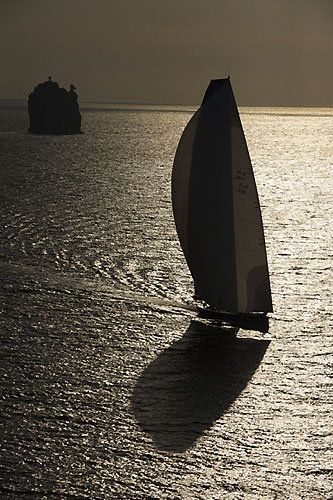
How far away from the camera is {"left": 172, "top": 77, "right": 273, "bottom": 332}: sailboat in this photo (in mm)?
36375

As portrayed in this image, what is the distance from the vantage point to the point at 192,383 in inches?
1218

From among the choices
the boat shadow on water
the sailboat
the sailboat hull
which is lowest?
the boat shadow on water

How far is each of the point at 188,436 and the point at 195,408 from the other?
7.30 feet

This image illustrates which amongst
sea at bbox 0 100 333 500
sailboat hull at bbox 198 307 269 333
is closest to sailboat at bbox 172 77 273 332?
sailboat hull at bbox 198 307 269 333

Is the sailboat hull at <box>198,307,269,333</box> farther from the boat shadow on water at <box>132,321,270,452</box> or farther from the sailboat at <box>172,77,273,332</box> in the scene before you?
the boat shadow on water at <box>132,321,270,452</box>

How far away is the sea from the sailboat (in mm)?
2004

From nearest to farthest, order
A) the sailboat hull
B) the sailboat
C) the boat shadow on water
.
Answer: the boat shadow on water < the sailboat < the sailboat hull

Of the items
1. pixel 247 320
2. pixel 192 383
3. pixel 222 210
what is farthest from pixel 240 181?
pixel 192 383

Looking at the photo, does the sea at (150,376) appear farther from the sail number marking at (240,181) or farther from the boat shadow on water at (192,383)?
the sail number marking at (240,181)

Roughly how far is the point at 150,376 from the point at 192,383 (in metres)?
1.96

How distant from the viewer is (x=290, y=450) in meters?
25.8

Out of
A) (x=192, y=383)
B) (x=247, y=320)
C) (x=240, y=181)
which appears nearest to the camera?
(x=192, y=383)

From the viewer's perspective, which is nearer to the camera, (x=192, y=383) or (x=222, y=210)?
(x=192, y=383)

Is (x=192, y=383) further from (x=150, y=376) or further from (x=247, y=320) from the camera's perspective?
(x=247, y=320)
